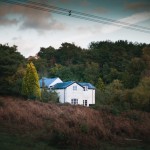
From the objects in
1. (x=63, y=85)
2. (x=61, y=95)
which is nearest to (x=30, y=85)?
(x=61, y=95)

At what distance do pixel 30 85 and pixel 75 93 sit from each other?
13.1 metres

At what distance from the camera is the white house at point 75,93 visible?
4881cm

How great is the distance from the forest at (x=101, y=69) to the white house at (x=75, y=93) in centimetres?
264

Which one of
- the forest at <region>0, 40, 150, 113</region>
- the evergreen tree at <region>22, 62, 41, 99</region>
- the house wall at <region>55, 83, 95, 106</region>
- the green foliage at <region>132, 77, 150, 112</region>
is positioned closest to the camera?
the green foliage at <region>132, 77, 150, 112</region>

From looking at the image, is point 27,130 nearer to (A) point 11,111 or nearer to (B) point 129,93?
(A) point 11,111

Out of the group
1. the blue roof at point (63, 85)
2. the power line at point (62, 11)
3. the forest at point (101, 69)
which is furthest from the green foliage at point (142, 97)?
the power line at point (62, 11)

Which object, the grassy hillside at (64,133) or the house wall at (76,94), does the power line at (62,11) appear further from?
the house wall at (76,94)

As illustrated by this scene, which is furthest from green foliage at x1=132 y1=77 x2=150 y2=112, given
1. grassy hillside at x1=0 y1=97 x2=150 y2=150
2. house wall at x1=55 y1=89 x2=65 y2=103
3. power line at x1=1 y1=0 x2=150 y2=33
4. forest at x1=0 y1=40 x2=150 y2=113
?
power line at x1=1 y1=0 x2=150 y2=33

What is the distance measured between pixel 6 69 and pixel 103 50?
5006cm

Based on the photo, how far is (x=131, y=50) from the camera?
Result: 8238cm

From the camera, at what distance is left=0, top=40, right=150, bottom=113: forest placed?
33875 mm

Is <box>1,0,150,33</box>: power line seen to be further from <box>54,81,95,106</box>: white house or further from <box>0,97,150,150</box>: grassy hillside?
<box>54,81,95,106</box>: white house

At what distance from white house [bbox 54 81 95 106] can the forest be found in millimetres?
2637

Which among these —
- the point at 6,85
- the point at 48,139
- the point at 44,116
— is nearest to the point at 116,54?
the point at 6,85
